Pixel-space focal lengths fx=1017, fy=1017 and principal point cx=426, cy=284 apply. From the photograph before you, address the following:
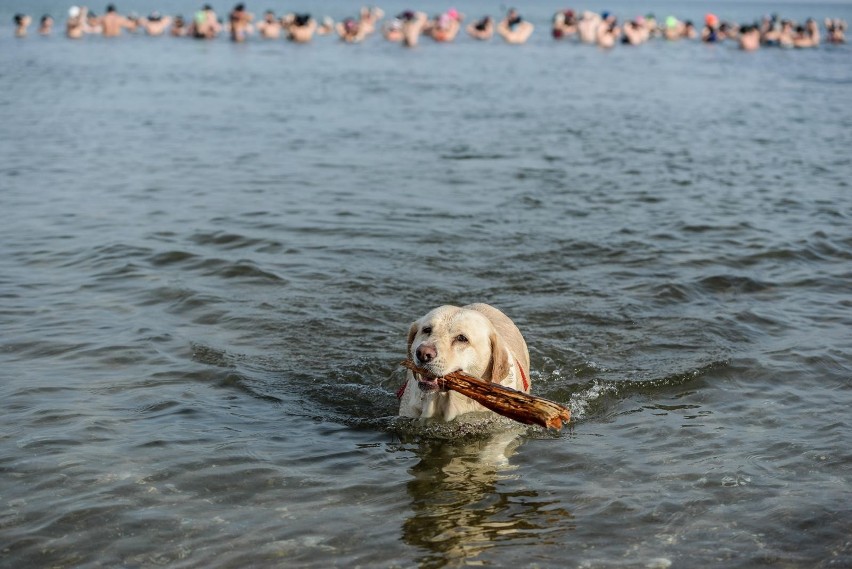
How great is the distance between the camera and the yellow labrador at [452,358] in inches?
268

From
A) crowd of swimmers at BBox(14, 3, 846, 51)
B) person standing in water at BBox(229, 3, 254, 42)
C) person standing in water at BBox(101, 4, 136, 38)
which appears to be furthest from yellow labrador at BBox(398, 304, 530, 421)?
person standing in water at BBox(101, 4, 136, 38)

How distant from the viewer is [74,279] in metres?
11.2

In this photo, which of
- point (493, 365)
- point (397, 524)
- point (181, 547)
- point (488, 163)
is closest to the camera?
point (181, 547)

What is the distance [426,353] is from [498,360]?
692 mm

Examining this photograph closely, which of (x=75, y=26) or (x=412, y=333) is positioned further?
(x=75, y=26)

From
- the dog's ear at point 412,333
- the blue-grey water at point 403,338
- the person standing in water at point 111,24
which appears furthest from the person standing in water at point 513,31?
the dog's ear at point 412,333

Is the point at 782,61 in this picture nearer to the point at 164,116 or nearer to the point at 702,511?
the point at 164,116

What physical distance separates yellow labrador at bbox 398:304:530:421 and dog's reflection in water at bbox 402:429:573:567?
0.96 feet

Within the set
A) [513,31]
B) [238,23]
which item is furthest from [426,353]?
[513,31]

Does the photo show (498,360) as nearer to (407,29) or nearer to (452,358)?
(452,358)

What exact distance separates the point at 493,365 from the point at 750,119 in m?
19.7

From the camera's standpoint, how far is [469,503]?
6.36 metres

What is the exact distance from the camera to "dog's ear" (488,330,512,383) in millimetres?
7148

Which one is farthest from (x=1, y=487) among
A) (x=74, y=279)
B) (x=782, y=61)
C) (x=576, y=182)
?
(x=782, y=61)
